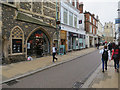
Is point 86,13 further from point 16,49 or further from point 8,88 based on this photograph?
point 8,88

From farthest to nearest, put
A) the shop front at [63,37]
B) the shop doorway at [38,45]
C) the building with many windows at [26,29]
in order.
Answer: the shop front at [63,37], the shop doorway at [38,45], the building with many windows at [26,29]

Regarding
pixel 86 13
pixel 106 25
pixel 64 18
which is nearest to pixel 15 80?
pixel 64 18

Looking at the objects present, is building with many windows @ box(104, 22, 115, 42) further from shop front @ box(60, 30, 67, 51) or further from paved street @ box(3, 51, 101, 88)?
paved street @ box(3, 51, 101, 88)

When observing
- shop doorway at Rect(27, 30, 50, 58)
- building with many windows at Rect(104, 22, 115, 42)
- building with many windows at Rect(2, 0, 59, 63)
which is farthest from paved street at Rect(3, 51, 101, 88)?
building with many windows at Rect(104, 22, 115, 42)

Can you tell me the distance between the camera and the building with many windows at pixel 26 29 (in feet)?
27.0

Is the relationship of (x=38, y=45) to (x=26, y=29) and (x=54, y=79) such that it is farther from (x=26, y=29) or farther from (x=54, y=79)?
(x=54, y=79)

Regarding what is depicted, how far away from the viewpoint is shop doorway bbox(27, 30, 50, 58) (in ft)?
35.0

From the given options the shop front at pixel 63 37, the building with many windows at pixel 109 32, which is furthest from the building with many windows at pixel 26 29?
the building with many windows at pixel 109 32

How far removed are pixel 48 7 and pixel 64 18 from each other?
4708 millimetres

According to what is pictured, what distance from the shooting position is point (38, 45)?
11.9 metres

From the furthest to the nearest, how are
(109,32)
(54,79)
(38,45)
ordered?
(109,32), (38,45), (54,79)

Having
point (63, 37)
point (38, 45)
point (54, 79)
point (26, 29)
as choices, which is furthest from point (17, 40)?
point (63, 37)

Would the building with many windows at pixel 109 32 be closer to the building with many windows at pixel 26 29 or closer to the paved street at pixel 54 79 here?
the building with many windows at pixel 26 29

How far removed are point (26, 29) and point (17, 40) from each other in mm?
1579
